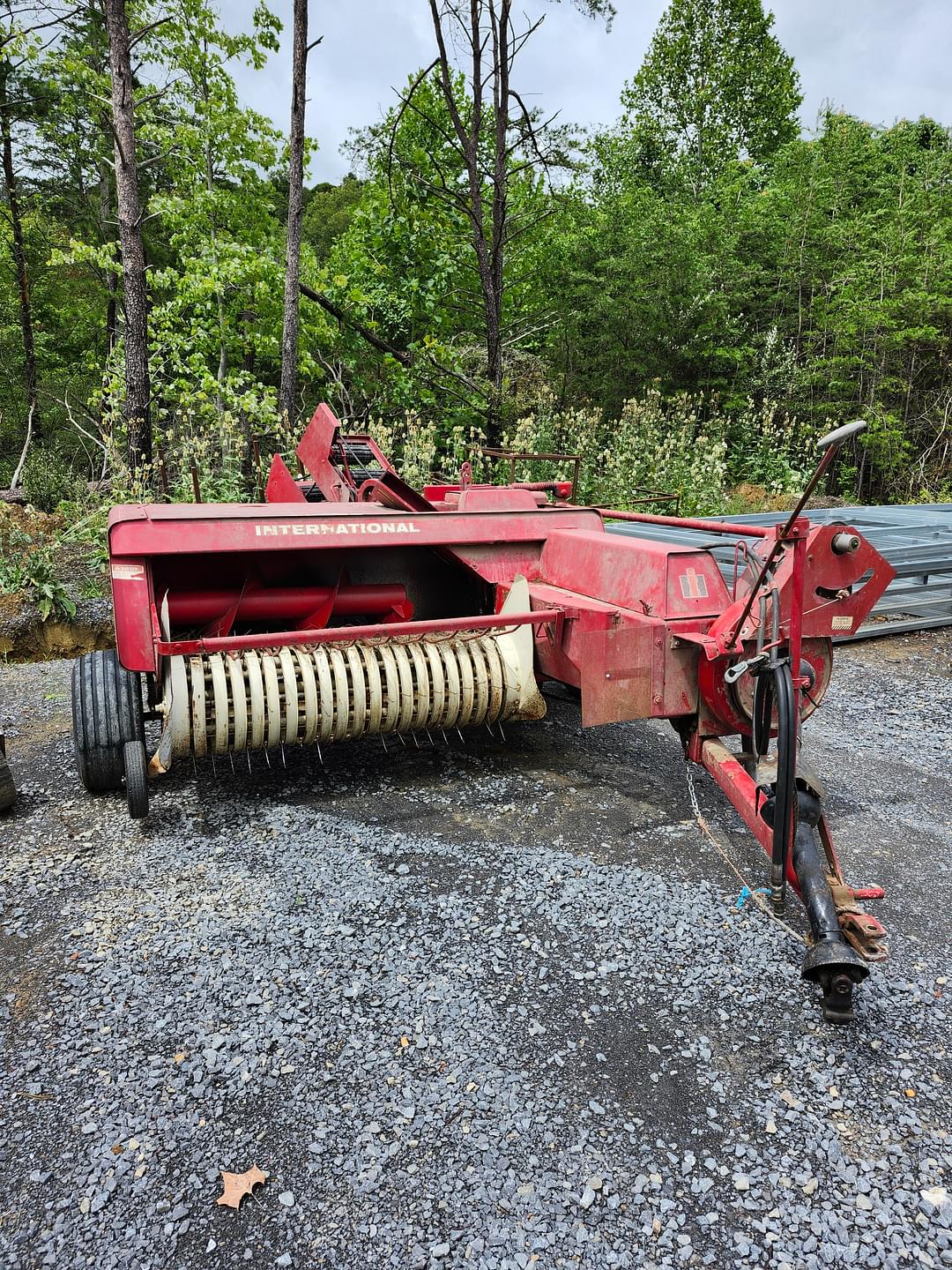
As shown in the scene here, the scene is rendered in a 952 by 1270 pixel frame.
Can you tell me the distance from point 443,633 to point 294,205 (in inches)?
312

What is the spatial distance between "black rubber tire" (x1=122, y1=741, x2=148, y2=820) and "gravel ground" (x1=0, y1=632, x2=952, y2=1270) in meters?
0.09

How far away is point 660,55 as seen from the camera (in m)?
25.6

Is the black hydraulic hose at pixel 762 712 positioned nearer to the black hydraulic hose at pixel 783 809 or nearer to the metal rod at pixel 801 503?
the metal rod at pixel 801 503

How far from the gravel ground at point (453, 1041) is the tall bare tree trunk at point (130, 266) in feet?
20.6

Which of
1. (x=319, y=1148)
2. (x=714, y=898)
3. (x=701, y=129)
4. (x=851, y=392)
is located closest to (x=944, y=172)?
(x=851, y=392)

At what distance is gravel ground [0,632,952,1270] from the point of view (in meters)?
1.79

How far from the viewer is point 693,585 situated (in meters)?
3.47

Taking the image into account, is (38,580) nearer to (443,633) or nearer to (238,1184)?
(443,633)

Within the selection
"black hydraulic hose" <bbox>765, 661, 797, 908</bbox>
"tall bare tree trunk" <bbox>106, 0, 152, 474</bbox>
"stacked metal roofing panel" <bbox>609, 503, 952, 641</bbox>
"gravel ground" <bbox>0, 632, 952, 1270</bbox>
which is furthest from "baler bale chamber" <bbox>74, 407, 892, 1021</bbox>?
"tall bare tree trunk" <bbox>106, 0, 152, 474</bbox>

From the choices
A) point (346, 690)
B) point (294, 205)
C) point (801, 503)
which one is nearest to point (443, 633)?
point (346, 690)

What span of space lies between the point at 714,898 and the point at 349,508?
8.46ft

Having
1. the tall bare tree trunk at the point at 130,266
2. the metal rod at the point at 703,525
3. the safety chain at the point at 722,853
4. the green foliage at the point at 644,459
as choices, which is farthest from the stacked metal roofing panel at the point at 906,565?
the tall bare tree trunk at the point at 130,266

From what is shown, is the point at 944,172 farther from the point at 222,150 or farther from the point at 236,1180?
the point at 236,1180

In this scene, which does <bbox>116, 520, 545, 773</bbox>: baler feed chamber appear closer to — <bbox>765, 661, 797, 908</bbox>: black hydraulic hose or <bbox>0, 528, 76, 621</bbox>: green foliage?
<bbox>765, 661, 797, 908</bbox>: black hydraulic hose
